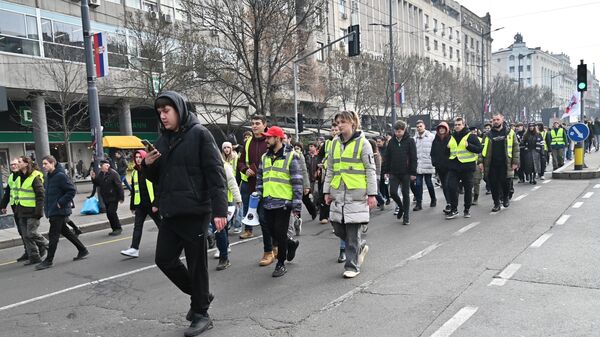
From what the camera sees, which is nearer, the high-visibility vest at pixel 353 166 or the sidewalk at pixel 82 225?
the high-visibility vest at pixel 353 166

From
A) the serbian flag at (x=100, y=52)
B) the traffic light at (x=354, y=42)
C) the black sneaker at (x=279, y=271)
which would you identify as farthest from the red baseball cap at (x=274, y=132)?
the traffic light at (x=354, y=42)

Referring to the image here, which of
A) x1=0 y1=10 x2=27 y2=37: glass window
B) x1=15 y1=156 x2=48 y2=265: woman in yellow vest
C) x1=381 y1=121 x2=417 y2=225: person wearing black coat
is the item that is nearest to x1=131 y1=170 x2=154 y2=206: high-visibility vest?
x1=15 y1=156 x2=48 y2=265: woman in yellow vest

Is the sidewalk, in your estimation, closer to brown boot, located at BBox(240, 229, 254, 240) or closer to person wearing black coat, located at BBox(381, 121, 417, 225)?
brown boot, located at BBox(240, 229, 254, 240)

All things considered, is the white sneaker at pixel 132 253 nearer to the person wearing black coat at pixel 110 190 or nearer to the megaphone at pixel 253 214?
the megaphone at pixel 253 214

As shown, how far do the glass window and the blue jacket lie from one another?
18.3 m

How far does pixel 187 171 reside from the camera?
391 centimetres

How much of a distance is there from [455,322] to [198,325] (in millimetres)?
2154

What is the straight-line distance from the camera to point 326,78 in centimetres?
3369

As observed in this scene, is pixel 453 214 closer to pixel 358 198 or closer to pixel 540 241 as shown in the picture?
pixel 540 241

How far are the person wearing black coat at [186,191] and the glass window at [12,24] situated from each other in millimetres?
22209

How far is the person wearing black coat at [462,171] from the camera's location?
9227 millimetres

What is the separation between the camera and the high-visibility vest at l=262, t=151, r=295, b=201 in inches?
229

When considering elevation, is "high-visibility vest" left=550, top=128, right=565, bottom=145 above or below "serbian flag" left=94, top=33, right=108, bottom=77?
below

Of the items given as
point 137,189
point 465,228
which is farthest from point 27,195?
point 465,228
